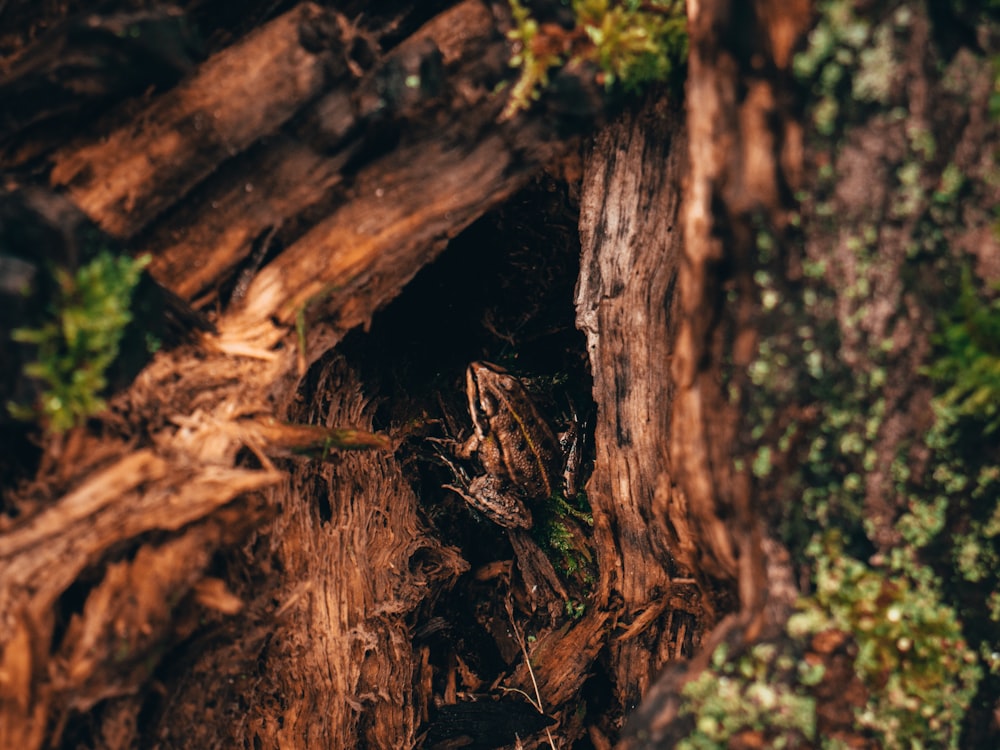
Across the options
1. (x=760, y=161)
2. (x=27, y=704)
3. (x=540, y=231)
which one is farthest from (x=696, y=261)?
(x=27, y=704)

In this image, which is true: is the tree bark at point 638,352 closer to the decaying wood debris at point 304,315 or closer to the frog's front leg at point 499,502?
the decaying wood debris at point 304,315

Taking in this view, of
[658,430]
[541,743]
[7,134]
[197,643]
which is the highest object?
[7,134]

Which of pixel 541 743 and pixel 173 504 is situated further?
pixel 541 743

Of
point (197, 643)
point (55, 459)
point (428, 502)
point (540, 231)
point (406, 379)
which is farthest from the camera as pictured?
point (428, 502)

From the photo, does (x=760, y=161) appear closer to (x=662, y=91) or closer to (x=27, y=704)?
(x=662, y=91)

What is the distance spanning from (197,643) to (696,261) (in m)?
1.85

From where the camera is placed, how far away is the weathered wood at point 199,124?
6.01 ft

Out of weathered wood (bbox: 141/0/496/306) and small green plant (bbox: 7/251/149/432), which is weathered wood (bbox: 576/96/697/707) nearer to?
weathered wood (bbox: 141/0/496/306)

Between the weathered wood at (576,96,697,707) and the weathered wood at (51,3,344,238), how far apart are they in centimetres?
100

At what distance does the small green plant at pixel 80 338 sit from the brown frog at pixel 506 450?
1.64 m

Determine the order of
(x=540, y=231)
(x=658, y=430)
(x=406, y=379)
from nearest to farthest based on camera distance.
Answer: (x=658, y=430) → (x=540, y=231) → (x=406, y=379)

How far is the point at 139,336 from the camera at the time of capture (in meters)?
1.76

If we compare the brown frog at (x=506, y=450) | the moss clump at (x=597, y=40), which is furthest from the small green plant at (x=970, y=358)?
the brown frog at (x=506, y=450)

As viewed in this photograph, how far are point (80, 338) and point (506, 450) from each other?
1.89 m
